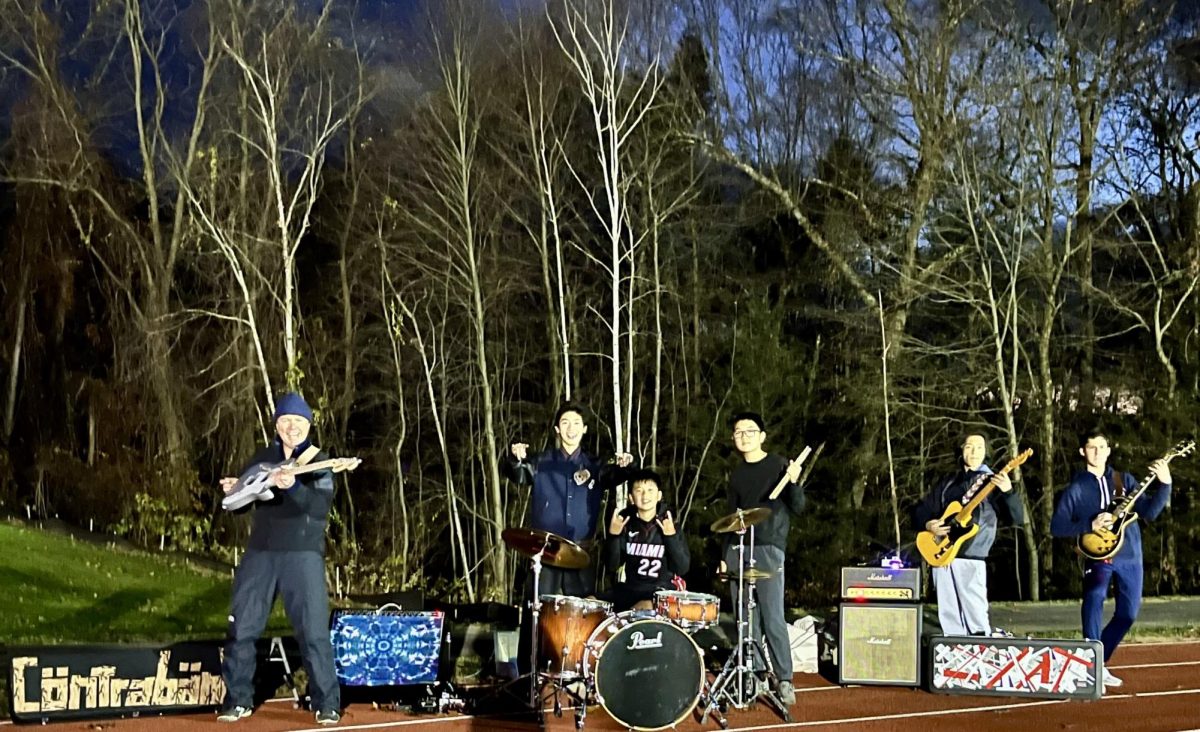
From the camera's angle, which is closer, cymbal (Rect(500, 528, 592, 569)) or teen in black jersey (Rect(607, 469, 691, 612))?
cymbal (Rect(500, 528, 592, 569))

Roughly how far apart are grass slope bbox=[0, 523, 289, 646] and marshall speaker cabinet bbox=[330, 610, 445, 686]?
102 inches

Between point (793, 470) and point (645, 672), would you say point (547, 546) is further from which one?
point (793, 470)

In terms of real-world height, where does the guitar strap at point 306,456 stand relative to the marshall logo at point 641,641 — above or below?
above

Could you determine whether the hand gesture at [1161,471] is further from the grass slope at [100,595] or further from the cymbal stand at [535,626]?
the grass slope at [100,595]

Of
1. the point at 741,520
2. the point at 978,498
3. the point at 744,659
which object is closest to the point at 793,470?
the point at 741,520

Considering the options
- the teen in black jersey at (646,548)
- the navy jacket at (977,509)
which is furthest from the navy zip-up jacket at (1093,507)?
the teen in black jersey at (646,548)

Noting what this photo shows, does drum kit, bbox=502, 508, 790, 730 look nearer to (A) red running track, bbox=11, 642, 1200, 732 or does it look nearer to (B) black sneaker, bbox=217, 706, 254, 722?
(A) red running track, bbox=11, 642, 1200, 732

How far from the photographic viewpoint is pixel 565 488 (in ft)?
23.8

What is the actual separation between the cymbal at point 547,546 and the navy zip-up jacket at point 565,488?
0.78 meters

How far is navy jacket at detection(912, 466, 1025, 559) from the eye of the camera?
25.5ft

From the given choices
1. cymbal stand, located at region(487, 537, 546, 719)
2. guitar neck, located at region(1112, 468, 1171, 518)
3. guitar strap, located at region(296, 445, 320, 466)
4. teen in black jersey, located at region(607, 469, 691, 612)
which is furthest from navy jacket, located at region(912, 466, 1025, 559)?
guitar strap, located at region(296, 445, 320, 466)

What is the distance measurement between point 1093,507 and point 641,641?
3791 millimetres

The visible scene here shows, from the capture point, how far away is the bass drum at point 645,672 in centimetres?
584

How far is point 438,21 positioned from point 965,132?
867cm
